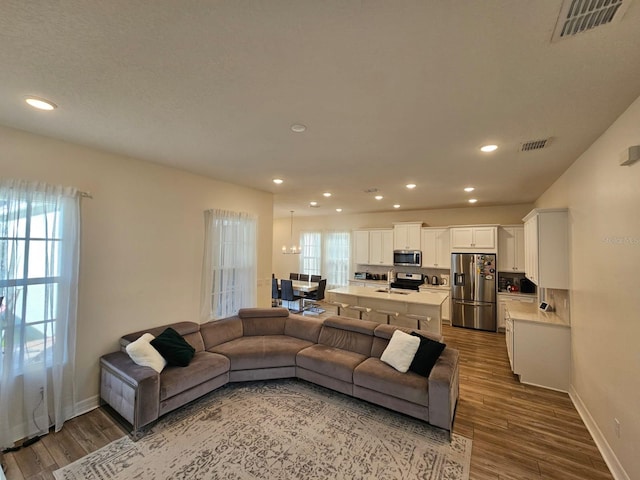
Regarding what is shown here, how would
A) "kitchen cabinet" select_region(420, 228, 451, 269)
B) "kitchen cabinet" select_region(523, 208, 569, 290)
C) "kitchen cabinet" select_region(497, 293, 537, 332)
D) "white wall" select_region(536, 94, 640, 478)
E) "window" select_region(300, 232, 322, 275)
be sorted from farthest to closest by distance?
"window" select_region(300, 232, 322, 275) → "kitchen cabinet" select_region(420, 228, 451, 269) → "kitchen cabinet" select_region(497, 293, 537, 332) → "kitchen cabinet" select_region(523, 208, 569, 290) → "white wall" select_region(536, 94, 640, 478)

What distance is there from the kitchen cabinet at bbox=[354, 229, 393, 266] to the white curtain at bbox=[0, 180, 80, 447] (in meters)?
6.33

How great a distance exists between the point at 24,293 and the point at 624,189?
205 inches

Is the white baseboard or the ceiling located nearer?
the ceiling

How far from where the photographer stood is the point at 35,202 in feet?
8.53

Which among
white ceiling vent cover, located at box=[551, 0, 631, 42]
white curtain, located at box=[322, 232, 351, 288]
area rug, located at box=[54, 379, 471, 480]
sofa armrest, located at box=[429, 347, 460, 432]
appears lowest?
area rug, located at box=[54, 379, 471, 480]

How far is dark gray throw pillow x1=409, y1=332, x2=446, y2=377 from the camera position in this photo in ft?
9.62

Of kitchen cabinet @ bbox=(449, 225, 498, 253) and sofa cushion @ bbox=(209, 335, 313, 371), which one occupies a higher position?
kitchen cabinet @ bbox=(449, 225, 498, 253)

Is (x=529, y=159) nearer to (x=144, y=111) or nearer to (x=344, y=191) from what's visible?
(x=344, y=191)

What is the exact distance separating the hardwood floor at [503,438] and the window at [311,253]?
585 cm

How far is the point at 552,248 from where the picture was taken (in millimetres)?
3512

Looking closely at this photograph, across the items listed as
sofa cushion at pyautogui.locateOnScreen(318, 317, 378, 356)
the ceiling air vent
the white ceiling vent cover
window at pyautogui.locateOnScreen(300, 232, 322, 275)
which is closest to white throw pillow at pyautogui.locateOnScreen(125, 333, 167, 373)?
sofa cushion at pyautogui.locateOnScreen(318, 317, 378, 356)

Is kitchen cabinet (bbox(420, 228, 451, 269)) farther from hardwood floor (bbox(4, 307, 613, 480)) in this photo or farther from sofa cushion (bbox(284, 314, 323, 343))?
sofa cushion (bbox(284, 314, 323, 343))

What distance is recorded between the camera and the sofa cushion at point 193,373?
9.11ft

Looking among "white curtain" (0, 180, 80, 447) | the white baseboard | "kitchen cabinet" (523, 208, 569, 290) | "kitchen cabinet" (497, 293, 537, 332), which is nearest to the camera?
the white baseboard
